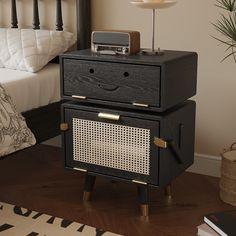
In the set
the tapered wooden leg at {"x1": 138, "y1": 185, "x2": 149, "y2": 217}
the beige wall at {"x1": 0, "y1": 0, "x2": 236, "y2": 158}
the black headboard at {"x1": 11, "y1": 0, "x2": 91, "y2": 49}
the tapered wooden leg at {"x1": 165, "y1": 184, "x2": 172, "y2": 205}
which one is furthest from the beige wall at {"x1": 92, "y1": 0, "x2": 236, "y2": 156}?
the tapered wooden leg at {"x1": 138, "y1": 185, "x2": 149, "y2": 217}

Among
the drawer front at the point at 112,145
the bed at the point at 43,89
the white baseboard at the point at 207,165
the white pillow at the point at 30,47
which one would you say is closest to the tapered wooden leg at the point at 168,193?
the drawer front at the point at 112,145

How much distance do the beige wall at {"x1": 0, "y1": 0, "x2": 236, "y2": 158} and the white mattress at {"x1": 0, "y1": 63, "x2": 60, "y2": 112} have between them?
478mm

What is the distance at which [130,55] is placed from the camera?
199cm

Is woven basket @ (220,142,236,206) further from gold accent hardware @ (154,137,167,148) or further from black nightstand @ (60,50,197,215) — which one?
gold accent hardware @ (154,137,167,148)

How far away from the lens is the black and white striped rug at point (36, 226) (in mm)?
1899

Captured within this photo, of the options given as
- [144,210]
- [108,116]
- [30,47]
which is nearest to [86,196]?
[144,210]

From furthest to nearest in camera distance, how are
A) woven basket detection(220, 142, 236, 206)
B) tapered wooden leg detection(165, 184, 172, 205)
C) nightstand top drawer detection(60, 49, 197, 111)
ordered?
tapered wooden leg detection(165, 184, 172, 205) < woven basket detection(220, 142, 236, 206) < nightstand top drawer detection(60, 49, 197, 111)

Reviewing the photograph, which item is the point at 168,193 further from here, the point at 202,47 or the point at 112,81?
the point at 202,47

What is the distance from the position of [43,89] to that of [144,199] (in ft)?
2.60

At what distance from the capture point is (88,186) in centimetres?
218

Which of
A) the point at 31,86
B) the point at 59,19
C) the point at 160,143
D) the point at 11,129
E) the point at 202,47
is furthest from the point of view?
the point at 59,19

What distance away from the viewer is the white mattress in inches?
87.8

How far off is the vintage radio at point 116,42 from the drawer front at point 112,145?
0.27 m

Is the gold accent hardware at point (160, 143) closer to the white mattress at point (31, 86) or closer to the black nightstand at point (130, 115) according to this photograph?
the black nightstand at point (130, 115)
